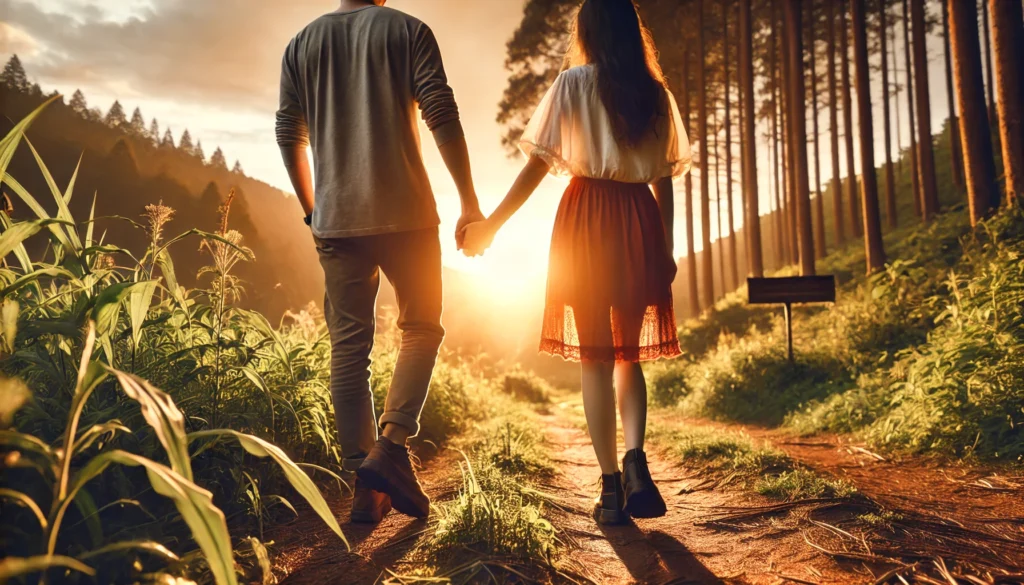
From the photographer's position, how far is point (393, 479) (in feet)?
7.08

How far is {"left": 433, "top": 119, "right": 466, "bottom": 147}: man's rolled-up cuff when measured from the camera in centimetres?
254

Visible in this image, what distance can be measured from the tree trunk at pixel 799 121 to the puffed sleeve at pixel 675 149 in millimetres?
11184

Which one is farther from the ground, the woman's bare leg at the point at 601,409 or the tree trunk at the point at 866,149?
the tree trunk at the point at 866,149

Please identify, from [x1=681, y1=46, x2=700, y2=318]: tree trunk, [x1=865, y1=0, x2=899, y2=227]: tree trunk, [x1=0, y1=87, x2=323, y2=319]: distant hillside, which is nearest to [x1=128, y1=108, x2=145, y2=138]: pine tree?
[x1=0, y1=87, x2=323, y2=319]: distant hillside

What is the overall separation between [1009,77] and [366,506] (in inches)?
341

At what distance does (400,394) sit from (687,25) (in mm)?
18140

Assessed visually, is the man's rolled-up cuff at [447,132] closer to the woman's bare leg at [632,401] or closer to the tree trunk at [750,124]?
the woman's bare leg at [632,401]

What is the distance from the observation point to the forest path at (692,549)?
180 cm

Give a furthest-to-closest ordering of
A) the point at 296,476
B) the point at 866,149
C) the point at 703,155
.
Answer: the point at 703,155, the point at 866,149, the point at 296,476

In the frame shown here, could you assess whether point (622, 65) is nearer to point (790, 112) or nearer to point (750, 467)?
point (750, 467)

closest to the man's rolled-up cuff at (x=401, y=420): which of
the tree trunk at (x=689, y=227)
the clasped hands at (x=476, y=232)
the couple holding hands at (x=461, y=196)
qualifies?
the couple holding hands at (x=461, y=196)

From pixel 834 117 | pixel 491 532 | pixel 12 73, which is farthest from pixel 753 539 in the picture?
pixel 834 117

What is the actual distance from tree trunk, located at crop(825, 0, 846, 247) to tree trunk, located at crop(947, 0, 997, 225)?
11.9 m

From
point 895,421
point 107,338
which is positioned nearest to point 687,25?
point 895,421
